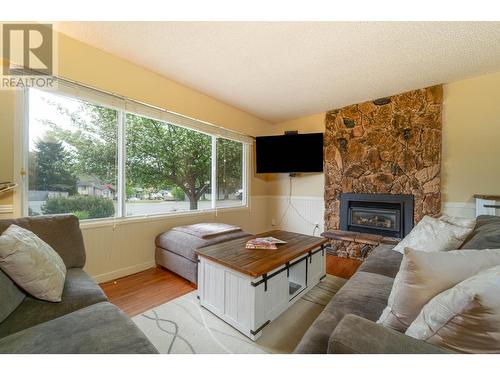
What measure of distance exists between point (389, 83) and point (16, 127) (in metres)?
4.13

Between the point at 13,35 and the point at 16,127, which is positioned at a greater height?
the point at 13,35

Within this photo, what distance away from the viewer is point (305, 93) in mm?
3100

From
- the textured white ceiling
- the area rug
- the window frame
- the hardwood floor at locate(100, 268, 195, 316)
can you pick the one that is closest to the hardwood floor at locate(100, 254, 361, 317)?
the hardwood floor at locate(100, 268, 195, 316)

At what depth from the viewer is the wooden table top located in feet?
4.88

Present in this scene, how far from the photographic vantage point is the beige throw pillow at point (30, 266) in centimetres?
107

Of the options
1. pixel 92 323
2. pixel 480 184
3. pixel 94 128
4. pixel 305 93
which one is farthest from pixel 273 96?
pixel 92 323

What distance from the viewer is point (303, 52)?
2.16m

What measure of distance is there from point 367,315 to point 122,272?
2.45 metres

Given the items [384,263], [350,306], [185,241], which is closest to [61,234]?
[185,241]

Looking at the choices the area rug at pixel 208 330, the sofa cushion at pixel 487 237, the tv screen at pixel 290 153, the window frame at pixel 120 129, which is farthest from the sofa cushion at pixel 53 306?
the tv screen at pixel 290 153

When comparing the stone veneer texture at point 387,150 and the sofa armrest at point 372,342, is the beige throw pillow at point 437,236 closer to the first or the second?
the sofa armrest at point 372,342

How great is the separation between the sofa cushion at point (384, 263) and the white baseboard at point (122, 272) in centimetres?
237

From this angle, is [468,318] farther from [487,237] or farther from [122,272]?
[122,272]

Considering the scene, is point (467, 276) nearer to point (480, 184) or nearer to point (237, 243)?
point (237, 243)
